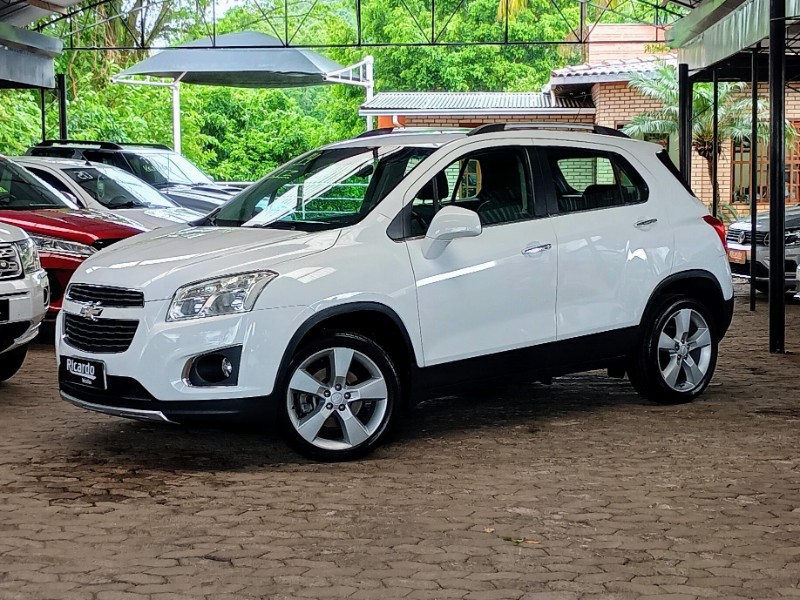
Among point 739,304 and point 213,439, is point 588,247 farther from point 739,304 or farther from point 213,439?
point 739,304

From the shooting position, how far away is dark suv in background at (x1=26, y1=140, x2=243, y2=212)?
59.8 feet

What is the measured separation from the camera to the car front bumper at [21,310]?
8594 millimetres

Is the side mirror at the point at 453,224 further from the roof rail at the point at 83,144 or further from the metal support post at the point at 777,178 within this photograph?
the roof rail at the point at 83,144

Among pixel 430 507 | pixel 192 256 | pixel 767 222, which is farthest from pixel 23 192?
pixel 767 222

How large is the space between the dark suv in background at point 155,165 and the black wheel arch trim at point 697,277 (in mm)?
9852

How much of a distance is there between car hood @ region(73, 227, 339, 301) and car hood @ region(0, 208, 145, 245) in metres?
4.04

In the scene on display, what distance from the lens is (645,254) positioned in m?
8.25

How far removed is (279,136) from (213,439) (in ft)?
135

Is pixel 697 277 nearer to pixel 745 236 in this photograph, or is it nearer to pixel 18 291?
pixel 18 291

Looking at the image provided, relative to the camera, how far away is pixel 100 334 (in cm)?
690

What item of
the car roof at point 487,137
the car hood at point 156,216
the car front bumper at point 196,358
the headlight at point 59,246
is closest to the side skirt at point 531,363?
the car front bumper at point 196,358

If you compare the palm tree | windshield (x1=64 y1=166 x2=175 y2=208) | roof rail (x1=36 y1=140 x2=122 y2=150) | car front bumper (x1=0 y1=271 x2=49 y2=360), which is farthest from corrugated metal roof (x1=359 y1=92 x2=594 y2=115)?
car front bumper (x1=0 y1=271 x2=49 y2=360)

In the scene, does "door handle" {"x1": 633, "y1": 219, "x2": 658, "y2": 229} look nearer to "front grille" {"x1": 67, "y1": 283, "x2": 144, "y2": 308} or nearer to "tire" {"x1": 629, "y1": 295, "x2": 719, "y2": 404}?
"tire" {"x1": 629, "y1": 295, "x2": 719, "y2": 404}

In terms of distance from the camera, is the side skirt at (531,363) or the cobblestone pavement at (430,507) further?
the side skirt at (531,363)
